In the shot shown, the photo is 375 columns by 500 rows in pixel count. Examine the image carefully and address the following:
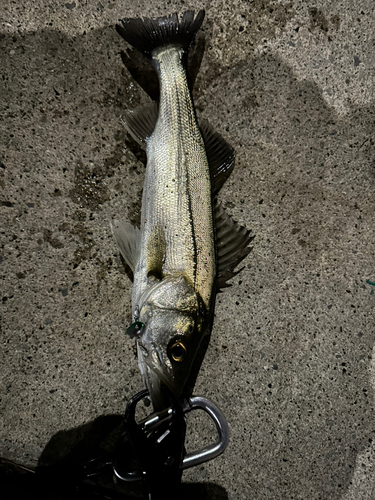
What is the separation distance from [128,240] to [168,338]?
744mm

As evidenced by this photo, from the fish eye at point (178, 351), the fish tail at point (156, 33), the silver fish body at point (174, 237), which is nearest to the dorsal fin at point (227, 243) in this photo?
the silver fish body at point (174, 237)

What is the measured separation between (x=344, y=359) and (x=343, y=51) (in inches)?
98.3

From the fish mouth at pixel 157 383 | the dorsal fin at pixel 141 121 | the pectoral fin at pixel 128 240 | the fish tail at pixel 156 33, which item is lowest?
the fish mouth at pixel 157 383

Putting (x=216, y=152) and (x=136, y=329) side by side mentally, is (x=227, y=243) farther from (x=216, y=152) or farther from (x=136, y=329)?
(x=136, y=329)

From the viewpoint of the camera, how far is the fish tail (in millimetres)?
2420

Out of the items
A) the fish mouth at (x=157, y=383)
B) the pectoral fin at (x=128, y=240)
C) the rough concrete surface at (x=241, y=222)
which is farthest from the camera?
the rough concrete surface at (x=241, y=222)

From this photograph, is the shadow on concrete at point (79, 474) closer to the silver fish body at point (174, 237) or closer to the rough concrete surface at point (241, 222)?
the rough concrete surface at point (241, 222)

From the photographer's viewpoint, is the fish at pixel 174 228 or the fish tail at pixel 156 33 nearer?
the fish at pixel 174 228

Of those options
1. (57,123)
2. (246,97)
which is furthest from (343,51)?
(57,123)

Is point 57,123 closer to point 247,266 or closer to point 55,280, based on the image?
point 55,280

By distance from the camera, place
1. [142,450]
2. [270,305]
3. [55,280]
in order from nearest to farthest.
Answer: [142,450] < [55,280] < [270,305]

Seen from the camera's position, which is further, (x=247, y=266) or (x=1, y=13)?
(x=247, y=266)

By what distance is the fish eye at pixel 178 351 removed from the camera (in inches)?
73.9

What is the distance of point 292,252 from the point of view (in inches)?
103
